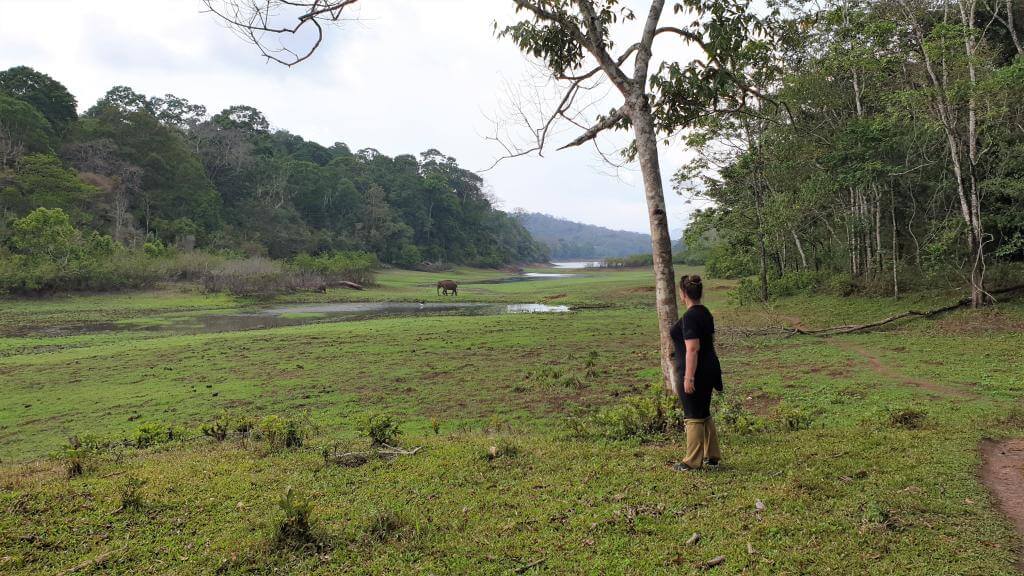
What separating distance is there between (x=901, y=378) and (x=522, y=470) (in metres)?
8.52

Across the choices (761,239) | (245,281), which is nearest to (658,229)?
(761,239)

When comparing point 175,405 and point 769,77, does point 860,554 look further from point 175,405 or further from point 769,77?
point 175,405

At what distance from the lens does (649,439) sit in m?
6.38

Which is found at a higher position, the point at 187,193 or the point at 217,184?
the point at 217,184

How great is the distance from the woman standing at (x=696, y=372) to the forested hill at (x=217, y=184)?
44803mm

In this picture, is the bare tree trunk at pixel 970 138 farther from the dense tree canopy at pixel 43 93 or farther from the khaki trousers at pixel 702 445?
the dense tree canopy at pixel 43 93

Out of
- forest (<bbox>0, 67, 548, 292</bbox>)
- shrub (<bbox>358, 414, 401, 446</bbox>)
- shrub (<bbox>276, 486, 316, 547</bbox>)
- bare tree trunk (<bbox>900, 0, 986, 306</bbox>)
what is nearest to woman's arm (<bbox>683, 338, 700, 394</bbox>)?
shrub (<bbox>276, 486, 316, 547</bbox>)

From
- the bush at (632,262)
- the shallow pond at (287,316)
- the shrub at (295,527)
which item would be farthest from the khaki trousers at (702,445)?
the bush at (632,262)

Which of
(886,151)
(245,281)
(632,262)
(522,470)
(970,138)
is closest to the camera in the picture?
(522,470)

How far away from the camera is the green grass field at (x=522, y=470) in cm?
371

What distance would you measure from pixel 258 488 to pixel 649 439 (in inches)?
168

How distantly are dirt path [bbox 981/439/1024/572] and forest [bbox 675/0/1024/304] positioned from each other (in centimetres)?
571

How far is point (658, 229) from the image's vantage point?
6633 mm

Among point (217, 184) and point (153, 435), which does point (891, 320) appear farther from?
point (217, 184)
